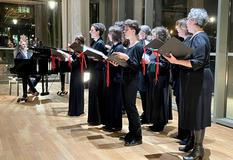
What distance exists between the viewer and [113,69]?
4496 mm

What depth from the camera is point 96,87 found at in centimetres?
481

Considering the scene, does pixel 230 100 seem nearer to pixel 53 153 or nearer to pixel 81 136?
pixel 81 136

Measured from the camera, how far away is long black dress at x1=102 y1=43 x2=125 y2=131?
4.48 meters

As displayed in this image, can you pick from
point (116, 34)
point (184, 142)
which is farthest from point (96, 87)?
point (184, 142)

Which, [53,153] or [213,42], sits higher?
[213,42]

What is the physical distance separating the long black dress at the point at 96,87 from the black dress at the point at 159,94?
26.8 inches

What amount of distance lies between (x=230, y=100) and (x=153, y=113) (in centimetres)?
191

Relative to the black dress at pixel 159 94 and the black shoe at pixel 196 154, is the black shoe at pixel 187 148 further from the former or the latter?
the black dress at pixel 159 94

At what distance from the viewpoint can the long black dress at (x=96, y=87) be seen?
476 centimetres

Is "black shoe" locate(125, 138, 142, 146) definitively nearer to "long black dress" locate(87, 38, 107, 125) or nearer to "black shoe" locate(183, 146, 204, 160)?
"black shoe" locate(183, 146, 204, 160)

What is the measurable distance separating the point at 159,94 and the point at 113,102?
64cm

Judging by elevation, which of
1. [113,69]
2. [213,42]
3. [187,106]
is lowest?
[187,106]

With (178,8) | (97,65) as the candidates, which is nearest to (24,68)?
(97,65)

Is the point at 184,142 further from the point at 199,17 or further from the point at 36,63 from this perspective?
the point at 36,63
